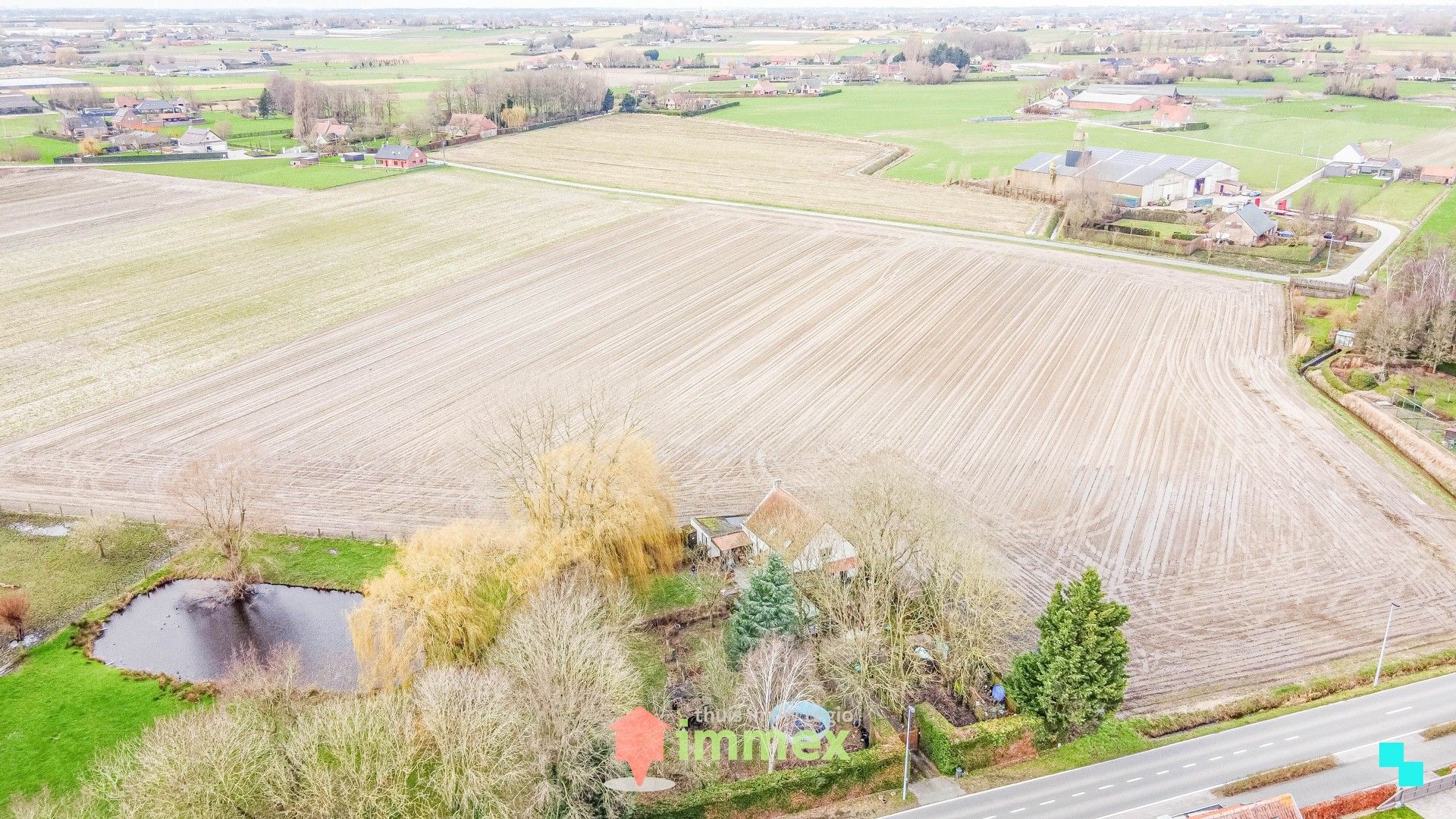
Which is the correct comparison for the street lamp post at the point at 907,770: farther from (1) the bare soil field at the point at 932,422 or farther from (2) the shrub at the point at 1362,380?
(2) the shrub at the point at 1362,380

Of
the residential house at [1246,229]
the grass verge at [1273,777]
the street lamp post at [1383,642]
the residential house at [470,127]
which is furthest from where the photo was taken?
the residential house at [470,127]

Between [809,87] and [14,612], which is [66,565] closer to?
[14,612]

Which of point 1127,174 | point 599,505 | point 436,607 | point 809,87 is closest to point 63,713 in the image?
point 436,607

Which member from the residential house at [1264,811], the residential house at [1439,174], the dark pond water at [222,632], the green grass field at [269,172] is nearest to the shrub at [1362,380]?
the residential house at [1264,811]

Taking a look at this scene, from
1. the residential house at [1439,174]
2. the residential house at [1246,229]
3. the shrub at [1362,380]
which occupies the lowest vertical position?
the shrub at [1362,380]

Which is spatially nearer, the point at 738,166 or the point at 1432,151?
the point at 738,166

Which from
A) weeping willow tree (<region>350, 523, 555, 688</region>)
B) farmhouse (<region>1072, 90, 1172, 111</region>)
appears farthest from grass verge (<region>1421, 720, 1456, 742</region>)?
farmhouse (<region>1072, 90, 1172, 111</region>)

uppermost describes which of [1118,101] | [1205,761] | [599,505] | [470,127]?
[1118,101]
